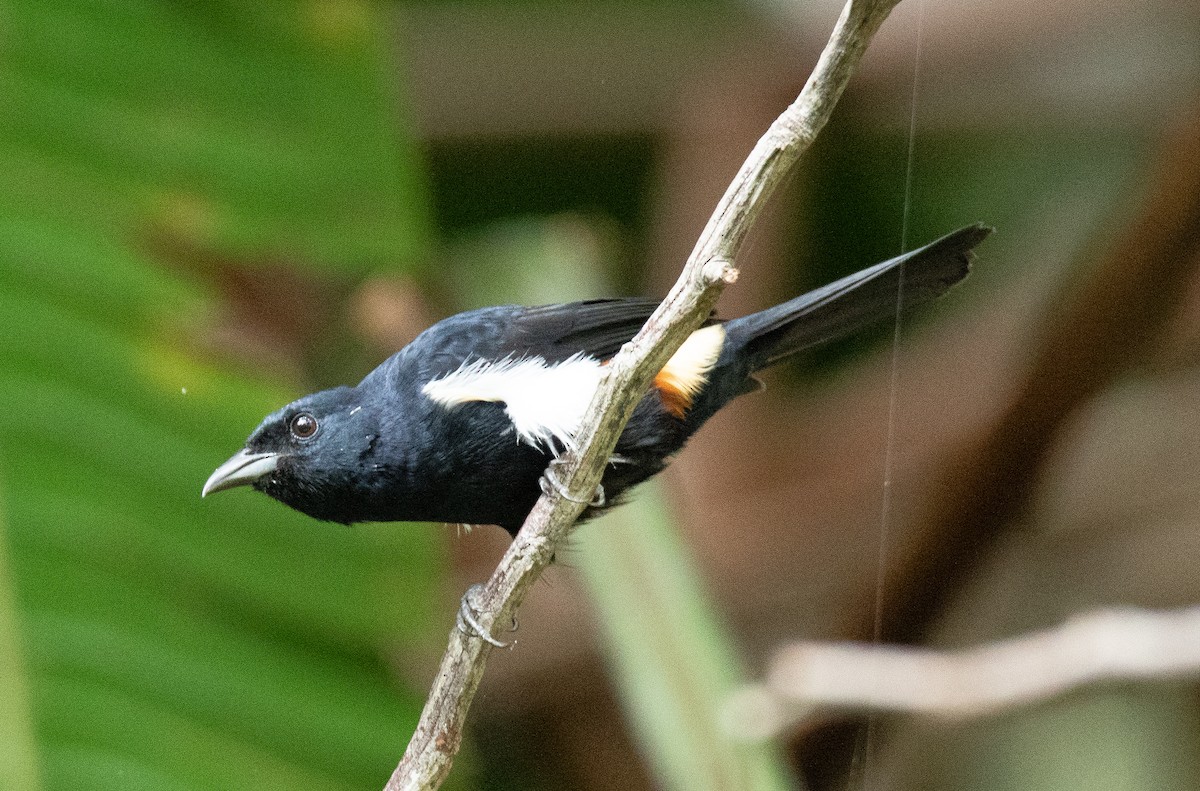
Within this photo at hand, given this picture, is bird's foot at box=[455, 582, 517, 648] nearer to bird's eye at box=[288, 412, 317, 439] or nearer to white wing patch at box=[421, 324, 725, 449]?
white wing patch at box=[421, 324, 725, 449]

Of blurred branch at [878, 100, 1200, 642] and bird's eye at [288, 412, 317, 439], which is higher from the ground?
bird's eye at [288, 412, 317, 439]

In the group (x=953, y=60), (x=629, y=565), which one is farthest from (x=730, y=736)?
(x=953, y=60)

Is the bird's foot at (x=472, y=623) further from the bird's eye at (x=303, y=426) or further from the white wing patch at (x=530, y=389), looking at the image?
the bird's eye at (x=303, y=426)

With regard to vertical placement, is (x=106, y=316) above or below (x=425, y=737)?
above

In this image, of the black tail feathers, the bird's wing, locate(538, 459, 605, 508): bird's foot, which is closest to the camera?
locate(538, 459, 605, 508): bird's foot

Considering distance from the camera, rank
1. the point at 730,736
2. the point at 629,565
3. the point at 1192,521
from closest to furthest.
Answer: the point at 730,736 < the point at 629,565 < the point at 1192,521

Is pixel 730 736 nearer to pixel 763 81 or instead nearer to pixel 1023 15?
pixel 763 81

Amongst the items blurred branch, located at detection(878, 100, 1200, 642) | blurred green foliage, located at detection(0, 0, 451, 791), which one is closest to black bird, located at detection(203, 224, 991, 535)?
blurred green foliage, located at detection(0, 0, 451, 791)
